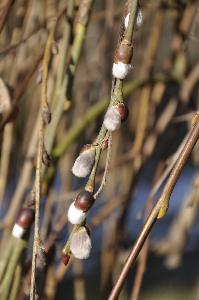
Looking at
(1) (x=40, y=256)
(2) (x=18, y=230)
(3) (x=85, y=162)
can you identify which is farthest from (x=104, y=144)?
(2) (x=18, y=230)

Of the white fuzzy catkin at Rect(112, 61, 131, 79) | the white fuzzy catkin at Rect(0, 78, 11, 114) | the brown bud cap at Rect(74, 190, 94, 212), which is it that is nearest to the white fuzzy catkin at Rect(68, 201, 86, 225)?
the brown bud cap at Rect(74, 190, 94, 212)

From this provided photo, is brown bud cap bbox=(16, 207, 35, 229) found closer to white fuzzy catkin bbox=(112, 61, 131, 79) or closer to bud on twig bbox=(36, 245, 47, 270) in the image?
bud on twig bbox=(36, 245, 47, 270)

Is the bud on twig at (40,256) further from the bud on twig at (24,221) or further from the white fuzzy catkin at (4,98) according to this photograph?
the white fuzzy catkin at (4,98)

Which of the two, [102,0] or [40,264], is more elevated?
[102,0]

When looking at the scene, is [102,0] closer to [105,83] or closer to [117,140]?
[105,83]

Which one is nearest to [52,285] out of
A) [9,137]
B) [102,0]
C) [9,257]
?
[9,137]
